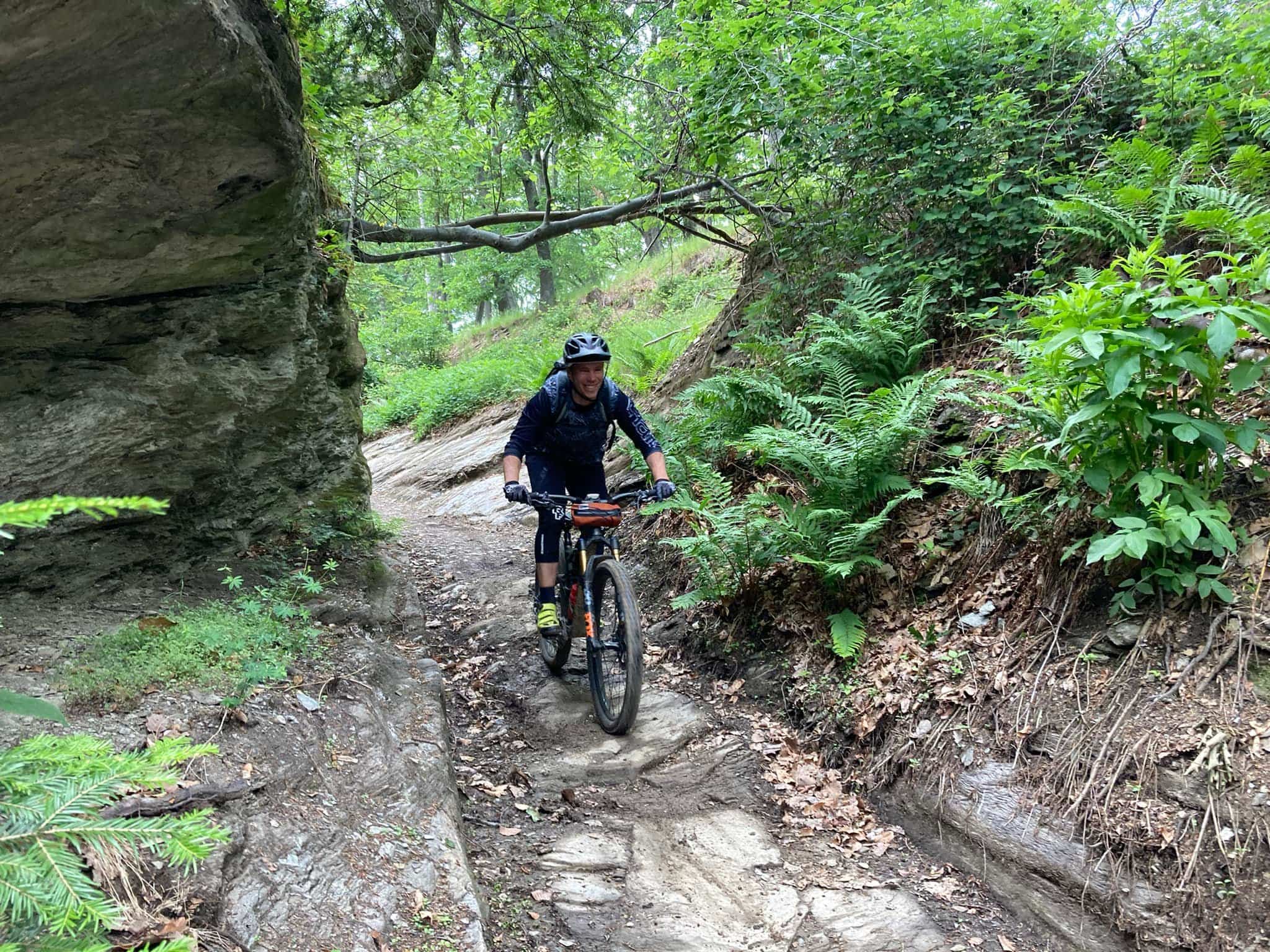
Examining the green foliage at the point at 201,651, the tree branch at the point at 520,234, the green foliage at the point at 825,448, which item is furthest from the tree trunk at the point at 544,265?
the green foliage at the point at 201,651

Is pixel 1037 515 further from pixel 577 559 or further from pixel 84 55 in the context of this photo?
pixel 84 55

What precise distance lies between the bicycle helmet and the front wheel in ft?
4.40

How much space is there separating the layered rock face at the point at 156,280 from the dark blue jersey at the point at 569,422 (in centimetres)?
191

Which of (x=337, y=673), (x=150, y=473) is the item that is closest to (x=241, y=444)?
(x=150, y=473)

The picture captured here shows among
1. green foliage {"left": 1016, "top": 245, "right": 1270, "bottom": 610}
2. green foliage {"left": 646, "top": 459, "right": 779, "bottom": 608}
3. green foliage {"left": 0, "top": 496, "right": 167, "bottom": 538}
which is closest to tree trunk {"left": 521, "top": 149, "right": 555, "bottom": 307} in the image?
green foliage {"left": 646, "top": 459, "right": 779, "bottom": 608}

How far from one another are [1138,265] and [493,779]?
4.50 metres

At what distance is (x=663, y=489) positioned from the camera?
15.6 ft

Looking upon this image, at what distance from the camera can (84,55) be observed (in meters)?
3.04

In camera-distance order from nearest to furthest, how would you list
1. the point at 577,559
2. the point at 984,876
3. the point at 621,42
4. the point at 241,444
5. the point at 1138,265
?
the point at 984,876, the point at 1138,265, the point at 577,559, the point at 241,444, the point at 621,42

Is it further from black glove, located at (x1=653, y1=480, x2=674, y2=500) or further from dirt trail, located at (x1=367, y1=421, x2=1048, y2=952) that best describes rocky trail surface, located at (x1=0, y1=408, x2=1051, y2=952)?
black glove, located at (x1=653, y1=480, x2=674, y2=500)

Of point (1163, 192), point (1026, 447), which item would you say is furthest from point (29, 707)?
point (1163, 192)

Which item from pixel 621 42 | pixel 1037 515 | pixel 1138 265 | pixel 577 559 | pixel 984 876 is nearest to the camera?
pixel 984 876

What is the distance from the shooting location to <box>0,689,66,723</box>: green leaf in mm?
1565

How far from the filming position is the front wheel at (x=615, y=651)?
4562 millimetres
